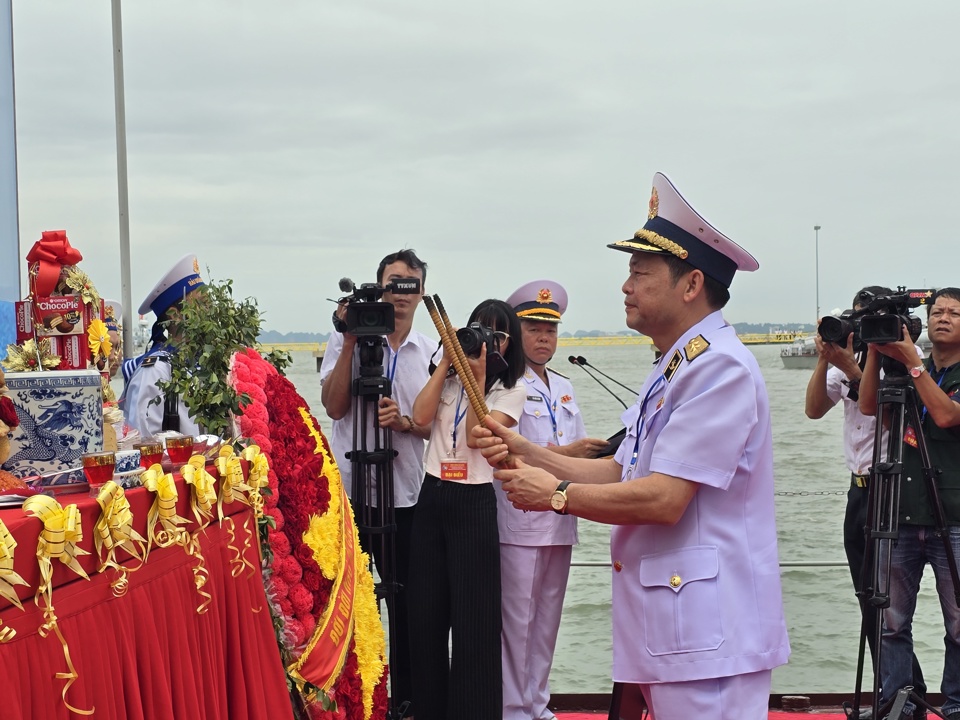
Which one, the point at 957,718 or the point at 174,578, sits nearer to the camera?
the point at 174,578

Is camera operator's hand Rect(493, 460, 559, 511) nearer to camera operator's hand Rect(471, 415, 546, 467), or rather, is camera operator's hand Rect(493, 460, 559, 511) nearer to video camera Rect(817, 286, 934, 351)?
camera operator's hand Rect(471, 415, 546, 467)

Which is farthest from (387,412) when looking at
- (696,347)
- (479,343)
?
(696,347)

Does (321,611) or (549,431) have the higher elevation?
(549,431)

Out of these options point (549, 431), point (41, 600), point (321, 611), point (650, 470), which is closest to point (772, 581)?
point (650, 470)

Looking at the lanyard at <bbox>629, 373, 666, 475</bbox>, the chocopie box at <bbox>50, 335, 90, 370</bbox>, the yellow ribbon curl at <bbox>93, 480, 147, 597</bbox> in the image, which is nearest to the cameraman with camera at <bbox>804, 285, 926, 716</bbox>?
the lanyard at <bbox>629, 373, 666, 475</bbox>

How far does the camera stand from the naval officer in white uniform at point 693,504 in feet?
5.99

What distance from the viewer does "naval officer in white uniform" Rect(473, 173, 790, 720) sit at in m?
1.83

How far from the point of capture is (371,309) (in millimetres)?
3049

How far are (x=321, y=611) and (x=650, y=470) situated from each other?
849mm

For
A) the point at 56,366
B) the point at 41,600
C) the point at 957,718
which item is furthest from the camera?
the point at 957,718

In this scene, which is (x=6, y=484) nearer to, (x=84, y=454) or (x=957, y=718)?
(x=84, y=454)

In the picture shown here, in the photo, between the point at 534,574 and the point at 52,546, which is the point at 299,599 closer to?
the point at 52,546

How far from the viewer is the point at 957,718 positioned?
3236mm

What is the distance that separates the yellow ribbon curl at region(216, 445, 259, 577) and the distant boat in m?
31.8
